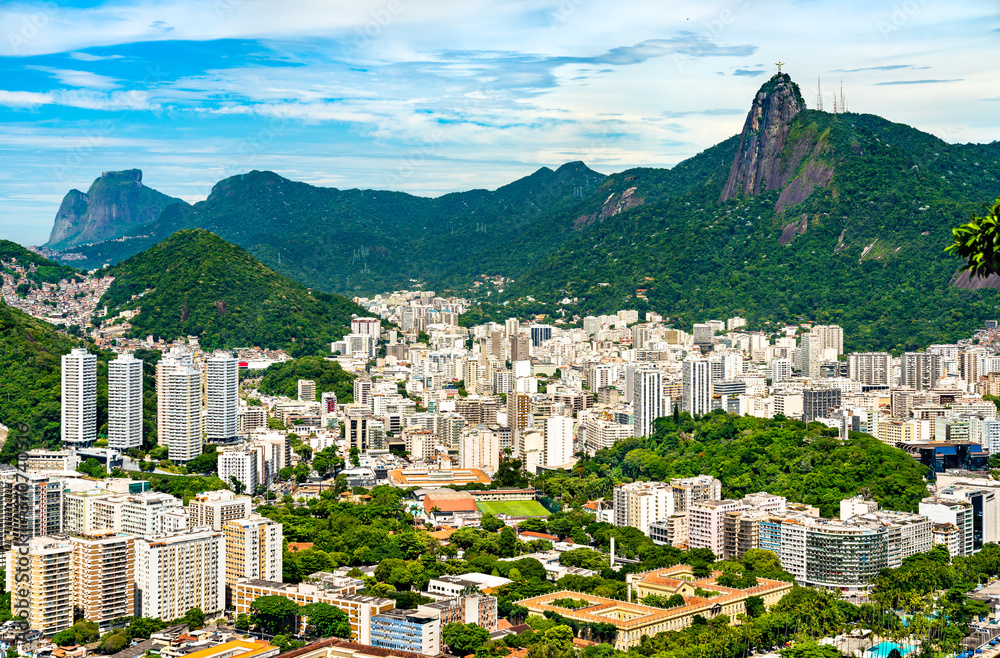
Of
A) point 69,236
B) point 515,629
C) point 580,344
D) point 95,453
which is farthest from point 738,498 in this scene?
point 69,236

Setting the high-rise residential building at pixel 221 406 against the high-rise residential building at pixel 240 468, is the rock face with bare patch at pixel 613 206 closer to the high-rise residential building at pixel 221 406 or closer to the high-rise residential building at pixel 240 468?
the high-rise residential building at pixel 221 406

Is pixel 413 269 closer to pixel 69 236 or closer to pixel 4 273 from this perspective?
pixel 69 236

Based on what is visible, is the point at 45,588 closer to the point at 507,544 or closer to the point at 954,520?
the point at 507,544

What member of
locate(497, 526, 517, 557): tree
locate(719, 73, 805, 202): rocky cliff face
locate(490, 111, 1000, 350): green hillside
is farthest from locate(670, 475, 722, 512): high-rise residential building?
locate(719, 73, 805, 202): rocky cliff face

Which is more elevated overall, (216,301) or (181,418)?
(216,301)

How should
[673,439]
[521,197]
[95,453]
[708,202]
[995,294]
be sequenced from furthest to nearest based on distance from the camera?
[521,197] → [708,202] → [995,294] → [673,439] → [95,453]

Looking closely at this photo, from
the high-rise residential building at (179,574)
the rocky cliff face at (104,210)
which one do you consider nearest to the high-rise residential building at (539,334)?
the high-rise residential building at (179,574)

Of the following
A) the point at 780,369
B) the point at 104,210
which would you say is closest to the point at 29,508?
the point at 780,369
